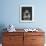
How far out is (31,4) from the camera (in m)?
3.89

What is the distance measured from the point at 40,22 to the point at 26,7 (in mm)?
634

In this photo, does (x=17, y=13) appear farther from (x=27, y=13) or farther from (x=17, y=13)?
(x=27, y=13)

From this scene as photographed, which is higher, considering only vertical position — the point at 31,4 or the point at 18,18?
the point at 31,4

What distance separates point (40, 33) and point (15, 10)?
1.09 metres

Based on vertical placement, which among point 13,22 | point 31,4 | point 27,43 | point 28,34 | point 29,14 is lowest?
point 27,43

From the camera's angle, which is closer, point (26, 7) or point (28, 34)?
point (28, 34)

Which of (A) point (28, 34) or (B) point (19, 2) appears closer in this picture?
(A) point (28, 34)

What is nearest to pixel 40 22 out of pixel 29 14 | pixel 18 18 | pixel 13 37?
pixel 29 14

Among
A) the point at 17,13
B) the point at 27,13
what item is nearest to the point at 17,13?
the point at 17,13

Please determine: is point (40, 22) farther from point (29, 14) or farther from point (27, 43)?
point (27, 43)

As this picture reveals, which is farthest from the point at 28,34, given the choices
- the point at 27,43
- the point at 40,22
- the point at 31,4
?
the point at 31,4

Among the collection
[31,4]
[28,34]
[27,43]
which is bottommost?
[27,43]

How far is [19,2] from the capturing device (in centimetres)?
389

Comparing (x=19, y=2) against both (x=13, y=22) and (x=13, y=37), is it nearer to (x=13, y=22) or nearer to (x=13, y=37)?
(x=13, y=22)
